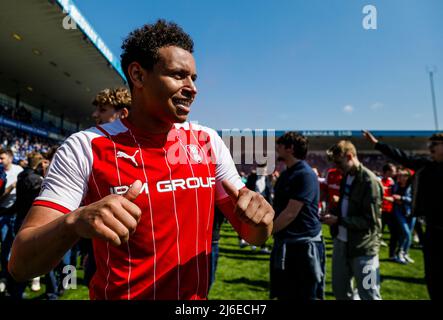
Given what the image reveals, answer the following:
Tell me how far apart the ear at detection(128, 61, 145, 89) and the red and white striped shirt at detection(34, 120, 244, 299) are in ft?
0.72

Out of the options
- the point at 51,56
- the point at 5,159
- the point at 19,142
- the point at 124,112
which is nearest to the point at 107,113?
the point at 124,112

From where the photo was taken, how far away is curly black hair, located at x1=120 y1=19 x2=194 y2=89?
1.50 metres

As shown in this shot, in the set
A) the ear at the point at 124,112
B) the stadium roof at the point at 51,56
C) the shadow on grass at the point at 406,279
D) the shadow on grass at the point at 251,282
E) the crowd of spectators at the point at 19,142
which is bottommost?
the shadow on grass at the point at 251,282

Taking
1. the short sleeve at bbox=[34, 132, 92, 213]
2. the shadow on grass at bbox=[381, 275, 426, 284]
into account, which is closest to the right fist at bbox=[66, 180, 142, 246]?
the short sleeve at bbox=[34, 132, 92, 213]

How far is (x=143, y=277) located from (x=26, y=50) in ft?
68.8

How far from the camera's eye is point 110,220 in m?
0.91

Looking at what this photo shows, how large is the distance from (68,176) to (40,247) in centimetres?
31

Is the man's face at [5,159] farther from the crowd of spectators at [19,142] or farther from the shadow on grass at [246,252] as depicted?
the crowd of spectators at [19,142]

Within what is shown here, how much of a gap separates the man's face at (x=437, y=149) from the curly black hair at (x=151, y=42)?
3.49m

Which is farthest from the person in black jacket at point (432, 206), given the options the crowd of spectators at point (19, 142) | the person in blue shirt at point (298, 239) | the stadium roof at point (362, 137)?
the stadium roof at point (362, 137)

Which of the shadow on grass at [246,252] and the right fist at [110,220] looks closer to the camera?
the right fist at [110,220]

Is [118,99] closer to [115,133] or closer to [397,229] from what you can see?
[115,133]

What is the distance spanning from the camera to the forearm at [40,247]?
0.99 metres

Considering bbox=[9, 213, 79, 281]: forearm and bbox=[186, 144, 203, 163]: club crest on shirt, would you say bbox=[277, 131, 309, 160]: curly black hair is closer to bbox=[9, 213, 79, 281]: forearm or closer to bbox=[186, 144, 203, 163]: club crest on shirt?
bbox=[186, 144, 203, 163]: club crest on shirt
